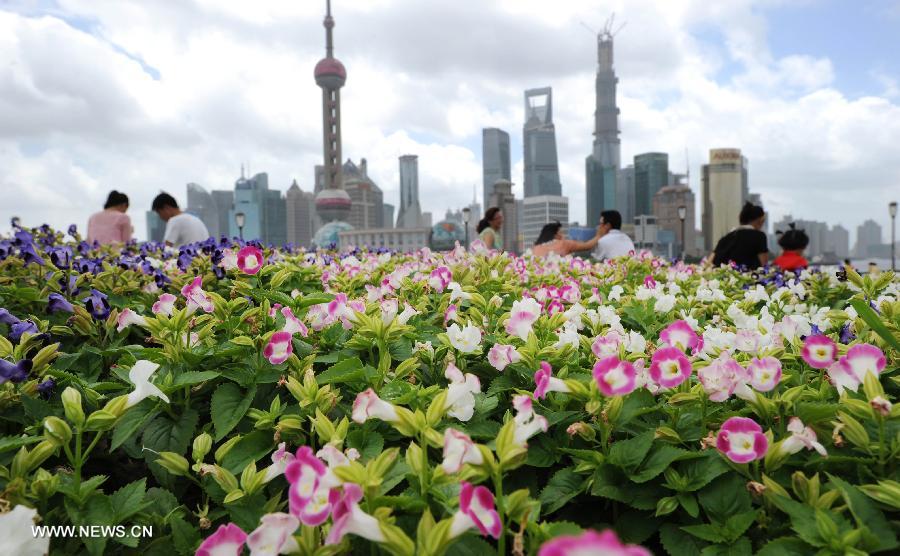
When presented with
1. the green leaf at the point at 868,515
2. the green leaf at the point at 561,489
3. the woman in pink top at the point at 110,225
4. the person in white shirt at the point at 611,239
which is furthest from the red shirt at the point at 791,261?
the woman in pink top at the point at 110,225

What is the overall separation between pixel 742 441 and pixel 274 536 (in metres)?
1.12

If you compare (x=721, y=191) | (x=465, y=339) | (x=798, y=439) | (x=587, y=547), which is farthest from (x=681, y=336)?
(x=721, y=191)

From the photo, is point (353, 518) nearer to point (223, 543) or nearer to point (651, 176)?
point (223, 543)

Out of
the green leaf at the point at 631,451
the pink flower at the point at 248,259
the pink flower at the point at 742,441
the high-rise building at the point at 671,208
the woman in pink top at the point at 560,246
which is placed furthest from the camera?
the high-rise building at the point at 671,208

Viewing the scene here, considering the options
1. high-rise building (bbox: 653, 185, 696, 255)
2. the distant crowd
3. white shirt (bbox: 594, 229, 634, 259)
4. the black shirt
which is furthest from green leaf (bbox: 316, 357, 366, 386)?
high-rise building (bbox: 653, 185, 696, 255)

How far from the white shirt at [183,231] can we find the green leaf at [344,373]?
577cm

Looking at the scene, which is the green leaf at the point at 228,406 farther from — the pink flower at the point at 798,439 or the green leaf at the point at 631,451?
the pink flower at the point at 798,439

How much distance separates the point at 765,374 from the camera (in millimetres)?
1616

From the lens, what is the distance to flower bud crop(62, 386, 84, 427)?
1.54 meters

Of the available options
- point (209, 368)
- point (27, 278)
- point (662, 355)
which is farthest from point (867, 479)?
point (27, 278)

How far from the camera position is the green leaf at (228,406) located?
5.78 ft

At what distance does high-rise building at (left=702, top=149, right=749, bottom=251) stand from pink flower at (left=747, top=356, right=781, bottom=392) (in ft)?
528

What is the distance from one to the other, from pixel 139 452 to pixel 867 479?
81.8 inches

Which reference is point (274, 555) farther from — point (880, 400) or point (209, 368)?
point (880, 400)
